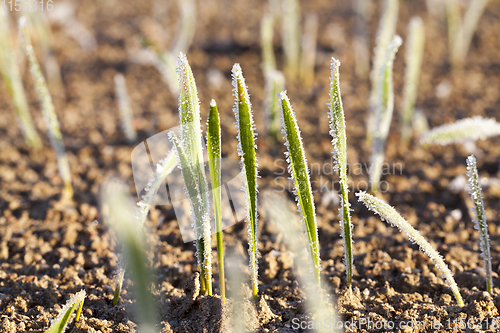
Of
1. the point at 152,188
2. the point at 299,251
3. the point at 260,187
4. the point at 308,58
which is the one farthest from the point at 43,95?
the point at 308,58

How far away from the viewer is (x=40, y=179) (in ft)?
4.39

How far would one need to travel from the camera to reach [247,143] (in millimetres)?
701

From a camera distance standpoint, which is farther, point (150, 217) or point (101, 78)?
point (101, 78)

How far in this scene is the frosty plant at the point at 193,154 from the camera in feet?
2.30

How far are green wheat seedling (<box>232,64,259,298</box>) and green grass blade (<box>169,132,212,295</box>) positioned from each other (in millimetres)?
86

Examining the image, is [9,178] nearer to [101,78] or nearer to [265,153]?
[101,78]

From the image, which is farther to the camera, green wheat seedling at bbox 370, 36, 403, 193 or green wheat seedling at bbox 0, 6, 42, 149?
green wheat seedling at bbox 0, 6, 42, 149

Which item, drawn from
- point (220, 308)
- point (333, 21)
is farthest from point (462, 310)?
point (333, 21)

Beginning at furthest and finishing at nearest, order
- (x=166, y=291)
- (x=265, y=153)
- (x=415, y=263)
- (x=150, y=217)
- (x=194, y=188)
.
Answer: (x=265, y=153), (x=150, y=217), (x=415, y=263), (x=166, y=291), (x=194, y=188)

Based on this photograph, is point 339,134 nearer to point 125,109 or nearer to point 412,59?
point 412,59

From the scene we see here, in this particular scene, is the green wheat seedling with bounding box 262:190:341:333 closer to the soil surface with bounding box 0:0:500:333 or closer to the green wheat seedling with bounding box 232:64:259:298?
the soil surface with bounding box 0:0:500:333

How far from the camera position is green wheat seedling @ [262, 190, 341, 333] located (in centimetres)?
77

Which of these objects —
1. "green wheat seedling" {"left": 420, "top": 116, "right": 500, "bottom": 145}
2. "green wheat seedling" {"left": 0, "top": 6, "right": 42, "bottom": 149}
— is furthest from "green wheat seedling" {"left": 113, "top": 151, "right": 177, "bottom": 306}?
"green wheat seedling" {"left": 0, "top": 6, "right": 42, "bottom": 149}

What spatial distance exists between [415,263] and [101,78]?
1.63 m
